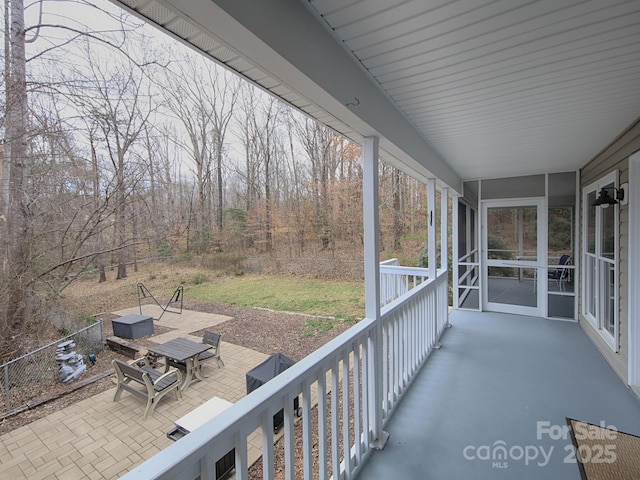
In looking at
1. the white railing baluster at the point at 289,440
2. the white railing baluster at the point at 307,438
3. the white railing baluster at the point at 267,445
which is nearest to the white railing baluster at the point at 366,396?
the white railing baluster at the point at 307,438

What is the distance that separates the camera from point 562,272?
15.2ft

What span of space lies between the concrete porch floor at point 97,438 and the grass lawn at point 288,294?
12.2 feet

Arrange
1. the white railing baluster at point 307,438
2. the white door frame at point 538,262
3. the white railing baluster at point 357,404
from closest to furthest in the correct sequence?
the white railing baluster at point 307,438
the white railing baluster at point 357,404
the white door frame at point 538,262

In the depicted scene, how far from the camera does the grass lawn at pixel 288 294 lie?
23.3 feet

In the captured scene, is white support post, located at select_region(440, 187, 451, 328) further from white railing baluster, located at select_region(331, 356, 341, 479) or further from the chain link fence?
the chain link fence

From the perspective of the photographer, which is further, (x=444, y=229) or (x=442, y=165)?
(x=444, y=229)

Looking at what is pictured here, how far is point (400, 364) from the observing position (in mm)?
2562

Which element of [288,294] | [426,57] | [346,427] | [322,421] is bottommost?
[288,294]

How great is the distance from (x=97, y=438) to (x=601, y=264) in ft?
19.3

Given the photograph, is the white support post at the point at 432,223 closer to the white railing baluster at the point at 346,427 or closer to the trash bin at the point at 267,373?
the trash bin at the point at 267,373

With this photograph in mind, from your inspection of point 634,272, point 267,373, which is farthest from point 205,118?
point 634,272

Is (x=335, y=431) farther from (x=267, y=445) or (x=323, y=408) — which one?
(x=267, y=445)

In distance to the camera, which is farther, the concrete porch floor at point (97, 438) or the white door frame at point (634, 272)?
the white door frame at point (634, 272)

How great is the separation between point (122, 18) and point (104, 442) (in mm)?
4094
